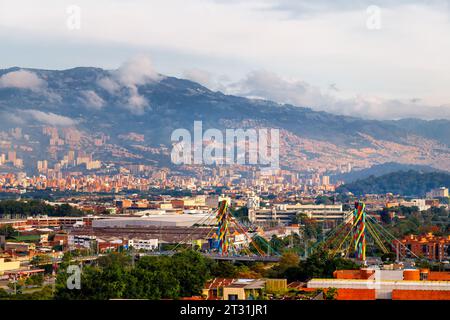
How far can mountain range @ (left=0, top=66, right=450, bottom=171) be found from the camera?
6544 centimetres

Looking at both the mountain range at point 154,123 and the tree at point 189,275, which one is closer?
the tree at point 189,275

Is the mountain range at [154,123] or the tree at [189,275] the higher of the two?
the mountain range at [154,123]

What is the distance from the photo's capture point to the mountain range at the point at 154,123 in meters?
65.4

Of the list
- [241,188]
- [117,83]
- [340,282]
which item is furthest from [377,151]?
[340,282]

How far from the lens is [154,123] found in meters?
74.3

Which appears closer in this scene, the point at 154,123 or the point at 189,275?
the point at 189,275

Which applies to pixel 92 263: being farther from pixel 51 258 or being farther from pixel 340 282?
pixel 340 282

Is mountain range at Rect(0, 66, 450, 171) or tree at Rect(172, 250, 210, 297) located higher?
mountain range at Rect(0, 66, 450, 171)

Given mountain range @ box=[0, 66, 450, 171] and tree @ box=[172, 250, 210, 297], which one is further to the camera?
mountain range @ box=[0, 66, 450, 171]

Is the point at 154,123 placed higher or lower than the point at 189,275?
higher
